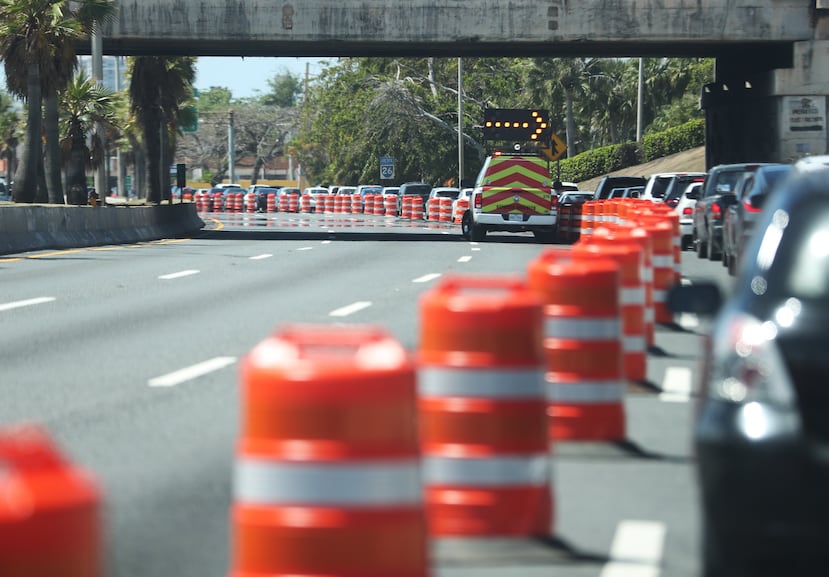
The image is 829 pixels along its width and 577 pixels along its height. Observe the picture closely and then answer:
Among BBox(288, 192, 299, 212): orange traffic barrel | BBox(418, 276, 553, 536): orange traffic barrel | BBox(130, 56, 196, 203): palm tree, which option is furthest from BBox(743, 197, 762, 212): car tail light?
BBox(288, 192, 299, 212): orange traffic barrel

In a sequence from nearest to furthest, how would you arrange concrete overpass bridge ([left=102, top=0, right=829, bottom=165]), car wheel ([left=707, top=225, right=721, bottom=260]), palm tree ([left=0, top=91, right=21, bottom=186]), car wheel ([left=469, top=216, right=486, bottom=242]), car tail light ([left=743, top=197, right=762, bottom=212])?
1. car tail light ([left=743, top=197, right=762, bottom=212])
2. car wheel ([left=707, top=225, right=721, bottom=260])
3. car wheel ([left=469, top=216, right=486, bottom=242])
4. concrete overpass bridge ([left=102, top=0, right=829, bottom=165])
5. palm tree ([left=0, top=91, right=21, bottom=186])

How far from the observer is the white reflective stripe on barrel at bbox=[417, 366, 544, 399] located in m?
6.43

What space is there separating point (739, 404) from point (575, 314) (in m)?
3.66

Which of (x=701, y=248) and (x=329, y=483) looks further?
(x=701, y=248)

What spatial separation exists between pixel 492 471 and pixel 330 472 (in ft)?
6.65

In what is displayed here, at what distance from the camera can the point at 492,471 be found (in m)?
6.32

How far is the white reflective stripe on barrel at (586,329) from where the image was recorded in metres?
8.69

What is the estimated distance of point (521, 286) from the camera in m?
6.76

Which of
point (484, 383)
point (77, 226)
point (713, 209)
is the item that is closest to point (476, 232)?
point (77, 226)

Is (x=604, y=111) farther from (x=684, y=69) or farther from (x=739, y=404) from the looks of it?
(x=739, y=404)

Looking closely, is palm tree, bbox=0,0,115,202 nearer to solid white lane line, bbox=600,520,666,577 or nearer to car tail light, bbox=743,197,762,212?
car tail light, bbox=743,197,762,212

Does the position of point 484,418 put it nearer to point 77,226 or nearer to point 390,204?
point 77,226

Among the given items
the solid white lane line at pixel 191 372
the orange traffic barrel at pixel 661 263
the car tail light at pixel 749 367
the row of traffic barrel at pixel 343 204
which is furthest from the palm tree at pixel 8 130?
the car tail light at pixel 749 367

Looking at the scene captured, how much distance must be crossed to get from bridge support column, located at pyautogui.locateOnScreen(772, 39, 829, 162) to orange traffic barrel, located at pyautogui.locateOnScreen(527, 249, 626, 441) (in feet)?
107
